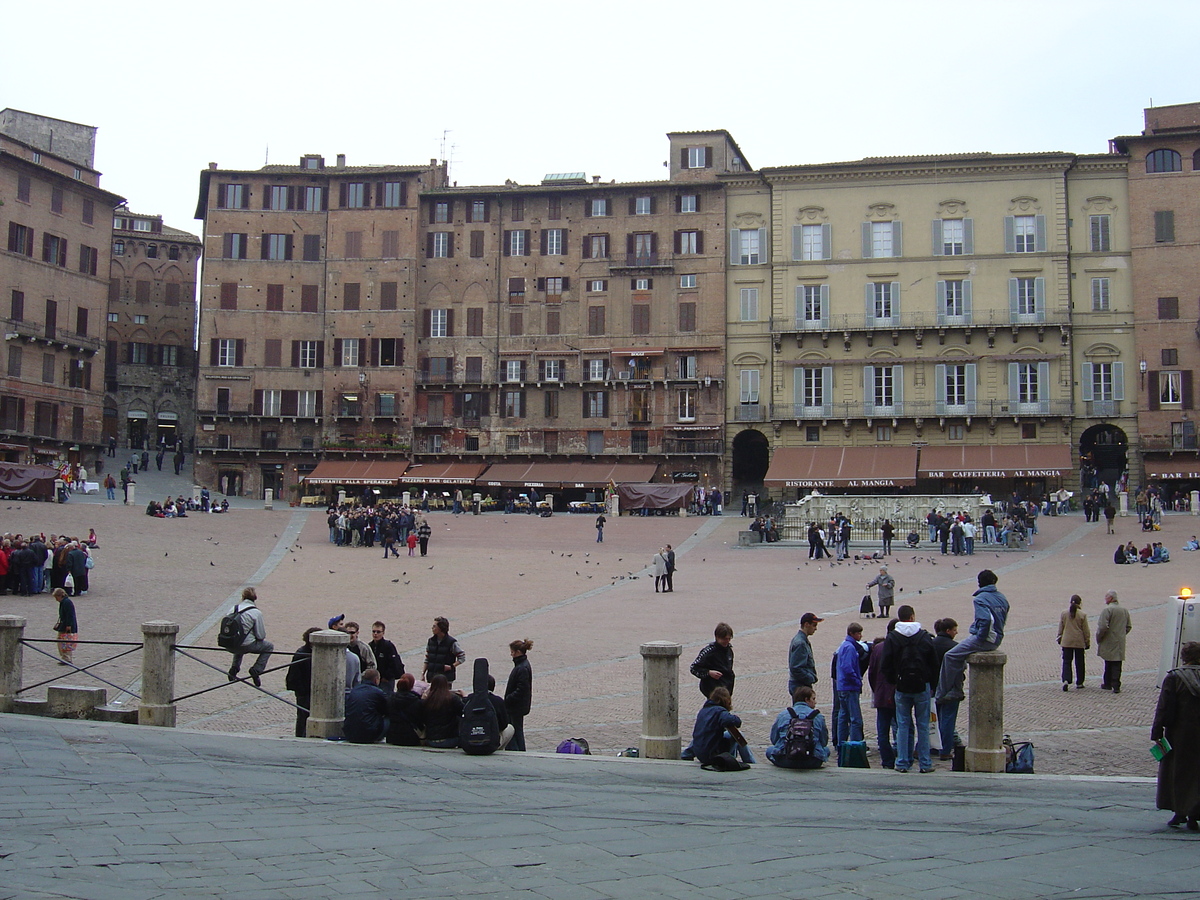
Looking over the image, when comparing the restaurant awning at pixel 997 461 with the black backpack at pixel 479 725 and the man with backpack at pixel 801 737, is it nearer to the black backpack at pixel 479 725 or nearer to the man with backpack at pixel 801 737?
the man with backpack at pixel 801 737

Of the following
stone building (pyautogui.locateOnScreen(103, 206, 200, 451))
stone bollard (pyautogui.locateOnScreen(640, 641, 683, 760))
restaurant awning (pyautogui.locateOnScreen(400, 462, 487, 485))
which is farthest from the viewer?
stone building (pyautogui.locateOnScreen(103, 206, 200, 451))

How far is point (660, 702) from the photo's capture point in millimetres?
11117

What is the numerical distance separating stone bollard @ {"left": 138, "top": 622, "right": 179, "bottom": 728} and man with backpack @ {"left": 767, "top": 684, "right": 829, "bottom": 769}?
6.79m

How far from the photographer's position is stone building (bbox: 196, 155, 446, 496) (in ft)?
209

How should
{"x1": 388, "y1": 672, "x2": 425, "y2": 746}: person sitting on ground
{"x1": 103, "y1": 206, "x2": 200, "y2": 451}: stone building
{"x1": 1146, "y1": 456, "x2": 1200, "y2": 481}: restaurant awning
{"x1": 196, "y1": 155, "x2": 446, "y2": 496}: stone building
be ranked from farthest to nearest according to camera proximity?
{"x1": 103, "y1": 206, "x2": 200, "y2": 451}: stone building, {"x1": 196, "y1": 155, "x2": 446, "y2": 496}: stone building, {"x1": 1146, "y1": 456, "x2": 1200, "y2": 481}: restaurant awning, {"x1": 388, "y1": 672, "x2": 425, "y2": 746}: person sitting on ground

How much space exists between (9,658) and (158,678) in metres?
2.30

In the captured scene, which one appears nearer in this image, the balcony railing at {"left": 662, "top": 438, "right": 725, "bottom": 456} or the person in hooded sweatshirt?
the person in hooded sweatshirt

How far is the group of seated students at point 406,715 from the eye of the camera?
1149cm

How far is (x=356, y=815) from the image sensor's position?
8.53 m

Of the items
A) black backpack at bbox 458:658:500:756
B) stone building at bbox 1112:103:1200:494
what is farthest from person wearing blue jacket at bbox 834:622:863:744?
stone building at bbox 1112:103:1200:494

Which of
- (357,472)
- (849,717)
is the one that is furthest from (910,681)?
(357,472)

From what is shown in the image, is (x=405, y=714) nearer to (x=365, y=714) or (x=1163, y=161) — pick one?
(x=365, y=714)

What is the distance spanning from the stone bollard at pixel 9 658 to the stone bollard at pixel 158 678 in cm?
199

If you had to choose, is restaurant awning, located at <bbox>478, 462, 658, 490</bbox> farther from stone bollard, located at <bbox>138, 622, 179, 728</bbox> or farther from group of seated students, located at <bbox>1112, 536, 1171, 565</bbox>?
stone bollard, located at <bbox>138, 622, 179, 728</bbox>
